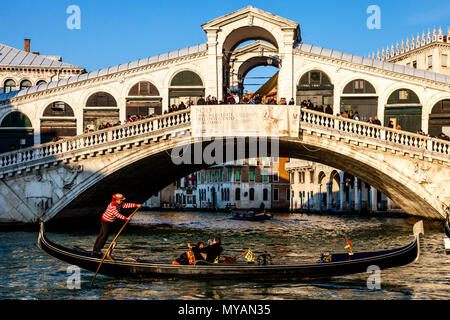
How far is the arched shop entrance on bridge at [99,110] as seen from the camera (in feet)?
90.2

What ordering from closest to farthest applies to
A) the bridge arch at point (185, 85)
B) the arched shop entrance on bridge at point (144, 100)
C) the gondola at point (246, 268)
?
1. the gondola at point (246, 268)
2. the bridge arch at point (185, 85)
3. the arched shop entrance on bridge at point (144, 100)

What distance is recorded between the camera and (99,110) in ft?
90.3

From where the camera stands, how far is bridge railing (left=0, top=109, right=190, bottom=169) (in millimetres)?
23516

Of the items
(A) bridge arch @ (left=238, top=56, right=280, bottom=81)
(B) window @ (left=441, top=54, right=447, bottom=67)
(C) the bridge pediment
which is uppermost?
(B) window @ (left=441, top=54, right=447, bottom=67)

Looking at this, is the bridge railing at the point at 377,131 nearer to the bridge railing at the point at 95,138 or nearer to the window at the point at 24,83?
the bridge railing at the point at 95,138

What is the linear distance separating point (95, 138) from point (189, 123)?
11.9ft

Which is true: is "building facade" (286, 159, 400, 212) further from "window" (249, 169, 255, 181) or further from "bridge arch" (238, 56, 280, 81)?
"bridge arch" (238, 56, 280, 81)

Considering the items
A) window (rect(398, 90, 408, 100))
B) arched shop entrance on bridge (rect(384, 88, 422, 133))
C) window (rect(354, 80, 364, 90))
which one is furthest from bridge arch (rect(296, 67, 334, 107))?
window (rect(398, 90, 408, 100))

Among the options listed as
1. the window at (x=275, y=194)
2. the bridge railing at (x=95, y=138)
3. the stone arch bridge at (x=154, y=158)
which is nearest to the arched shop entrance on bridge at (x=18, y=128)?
the stone arch bridge at (x=154, y=158)

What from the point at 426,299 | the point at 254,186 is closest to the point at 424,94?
the point at 426,299

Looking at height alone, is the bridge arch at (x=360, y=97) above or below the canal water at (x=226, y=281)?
above

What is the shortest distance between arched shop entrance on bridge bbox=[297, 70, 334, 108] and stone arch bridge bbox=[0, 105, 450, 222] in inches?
81.3

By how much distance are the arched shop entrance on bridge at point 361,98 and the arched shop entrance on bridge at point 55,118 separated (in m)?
11.7
